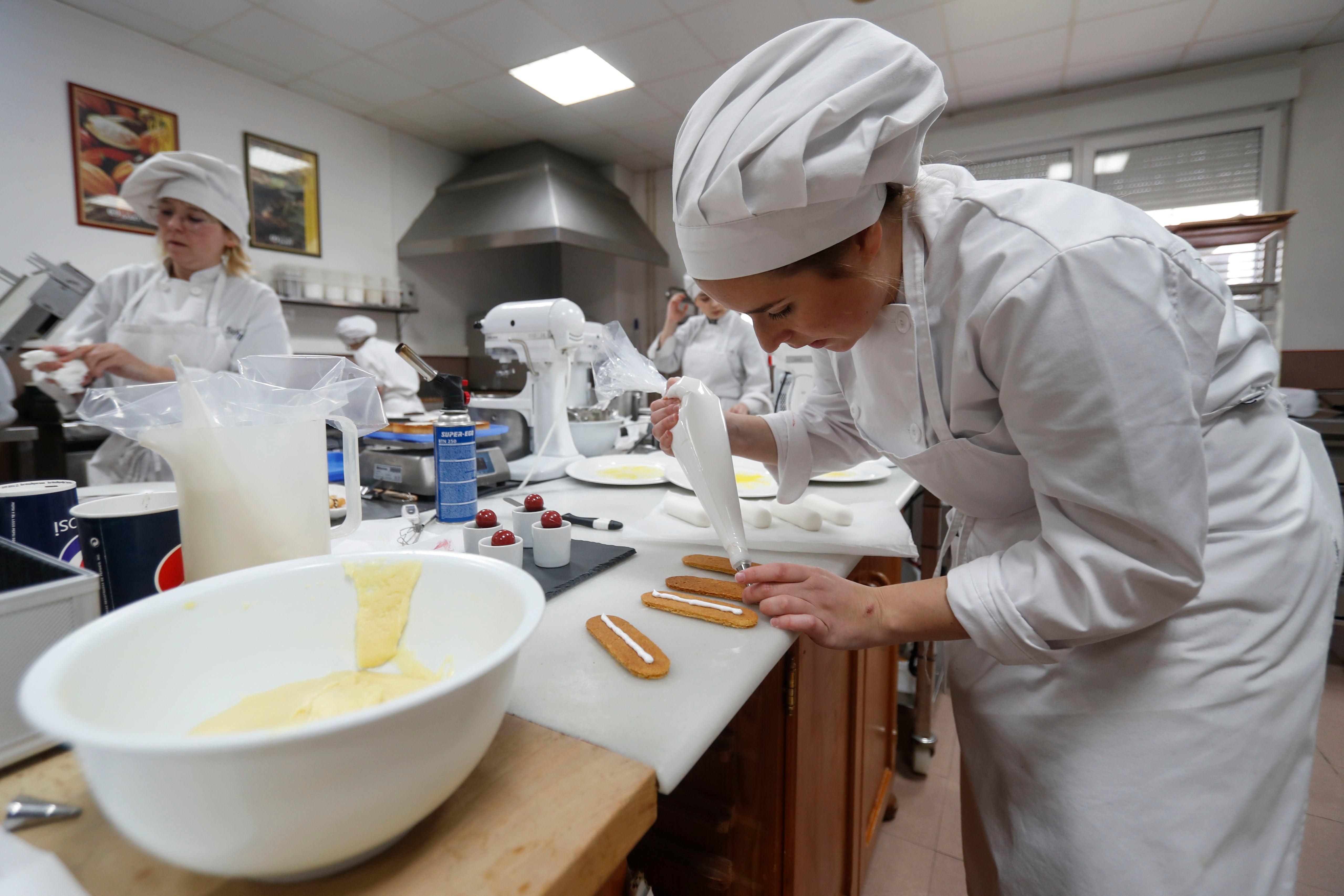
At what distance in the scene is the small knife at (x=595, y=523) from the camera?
3.80ft

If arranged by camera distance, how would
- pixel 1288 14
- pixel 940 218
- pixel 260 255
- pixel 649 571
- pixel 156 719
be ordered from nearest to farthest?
1. pixel 156 719
2. pixel 940 218
3. pixel 649 571
4. pixel 1288 14
5. pixel 260 255

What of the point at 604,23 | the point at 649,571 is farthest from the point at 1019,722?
the point at 604,23

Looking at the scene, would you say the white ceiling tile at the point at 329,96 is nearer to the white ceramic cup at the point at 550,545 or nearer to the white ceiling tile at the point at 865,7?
the white ceiling tile at the point at 865,7

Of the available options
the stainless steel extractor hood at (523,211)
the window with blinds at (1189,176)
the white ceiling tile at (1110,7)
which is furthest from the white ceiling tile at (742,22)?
the window with blinds at (1189,176)

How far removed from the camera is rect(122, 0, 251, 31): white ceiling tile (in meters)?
3.18

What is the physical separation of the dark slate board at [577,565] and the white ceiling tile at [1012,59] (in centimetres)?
409

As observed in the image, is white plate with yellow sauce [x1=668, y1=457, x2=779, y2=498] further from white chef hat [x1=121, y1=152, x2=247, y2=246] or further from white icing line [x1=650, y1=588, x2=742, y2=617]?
white chef hat [x1=121, y1=152, x2=247, y2=246]

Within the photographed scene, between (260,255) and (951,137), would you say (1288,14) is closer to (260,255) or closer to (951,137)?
(951,137)

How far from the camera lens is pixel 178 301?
2232 millimetres

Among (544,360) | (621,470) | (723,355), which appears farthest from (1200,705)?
(723,355)

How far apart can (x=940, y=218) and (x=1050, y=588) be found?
1.50 feet

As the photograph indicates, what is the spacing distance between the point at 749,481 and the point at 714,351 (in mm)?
2565

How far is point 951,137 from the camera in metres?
4.73

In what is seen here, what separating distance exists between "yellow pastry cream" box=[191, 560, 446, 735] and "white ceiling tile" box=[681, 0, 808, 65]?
3.45m
